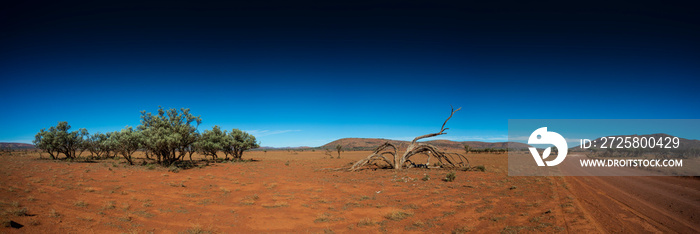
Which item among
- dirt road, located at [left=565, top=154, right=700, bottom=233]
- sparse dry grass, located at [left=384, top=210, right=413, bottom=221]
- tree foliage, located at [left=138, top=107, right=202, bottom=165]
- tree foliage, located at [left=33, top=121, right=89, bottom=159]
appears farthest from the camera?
tree foliage, located at [left=33, top=121, right=89, bottom=159]

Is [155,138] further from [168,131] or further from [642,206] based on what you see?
[642,206]

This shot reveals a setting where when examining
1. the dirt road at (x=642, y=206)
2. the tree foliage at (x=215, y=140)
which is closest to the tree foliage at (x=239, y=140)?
the tree foliage at (x=215, y=140)

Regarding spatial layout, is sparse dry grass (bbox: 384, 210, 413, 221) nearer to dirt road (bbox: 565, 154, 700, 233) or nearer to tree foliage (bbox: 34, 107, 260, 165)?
dirt road (bbox: 565, 154, 700, 233)

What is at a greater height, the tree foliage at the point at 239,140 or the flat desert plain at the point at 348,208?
the tree foliage at the point at 239,140

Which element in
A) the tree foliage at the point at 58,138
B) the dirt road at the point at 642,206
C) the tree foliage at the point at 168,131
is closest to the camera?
the dirt road at the point at 642,206

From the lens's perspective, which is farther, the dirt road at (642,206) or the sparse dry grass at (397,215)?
the sparse dry grass at (397,215)

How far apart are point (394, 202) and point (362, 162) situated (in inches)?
409

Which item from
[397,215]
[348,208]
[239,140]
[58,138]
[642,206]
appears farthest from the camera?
[239,140]

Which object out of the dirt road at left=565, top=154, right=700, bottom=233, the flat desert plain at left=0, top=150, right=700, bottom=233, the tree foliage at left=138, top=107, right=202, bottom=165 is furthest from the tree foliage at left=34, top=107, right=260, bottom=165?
the dirt road at left=565, top=154, right=700, bottom=233

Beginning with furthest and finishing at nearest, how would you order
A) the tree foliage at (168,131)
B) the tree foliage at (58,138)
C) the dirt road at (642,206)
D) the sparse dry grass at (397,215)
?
the tree foliage at (58,138)
the tree foliage at (168,131)
the sparse dry grass at (397,215)
the dirt road at (642,206)

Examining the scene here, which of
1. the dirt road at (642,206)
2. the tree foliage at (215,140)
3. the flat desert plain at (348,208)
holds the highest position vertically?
the tree foliage at (215,140)

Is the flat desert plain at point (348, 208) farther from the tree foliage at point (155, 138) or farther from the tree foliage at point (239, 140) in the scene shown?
the tree foliage at point (239, 140)

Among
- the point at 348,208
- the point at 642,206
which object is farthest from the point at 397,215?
the point at 642,206

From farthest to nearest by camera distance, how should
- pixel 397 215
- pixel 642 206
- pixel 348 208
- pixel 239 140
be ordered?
pixel 239 140
pixel 348 208
pixel 642 206
pixel 397 215
